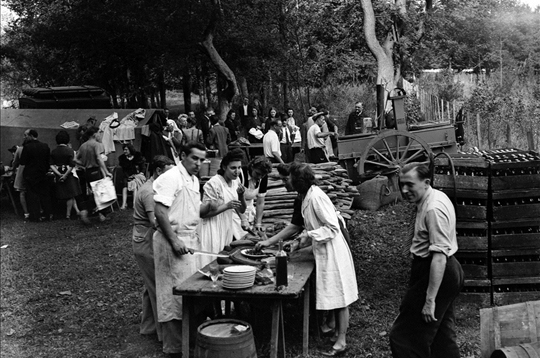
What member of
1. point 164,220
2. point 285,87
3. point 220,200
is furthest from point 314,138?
point 285,87

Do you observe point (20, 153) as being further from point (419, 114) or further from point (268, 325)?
point (419, 114)

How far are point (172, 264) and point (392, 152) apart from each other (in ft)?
26.6

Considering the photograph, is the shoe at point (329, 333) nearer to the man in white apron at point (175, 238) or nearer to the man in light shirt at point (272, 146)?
the man in white apron at point (175, 238)

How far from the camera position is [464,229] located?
6859 mm

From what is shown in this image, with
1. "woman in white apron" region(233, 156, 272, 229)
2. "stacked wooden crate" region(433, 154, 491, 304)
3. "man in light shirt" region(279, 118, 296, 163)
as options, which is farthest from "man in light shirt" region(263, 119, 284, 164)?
"stacked wooden crate" region(433, 154, 491, 304)

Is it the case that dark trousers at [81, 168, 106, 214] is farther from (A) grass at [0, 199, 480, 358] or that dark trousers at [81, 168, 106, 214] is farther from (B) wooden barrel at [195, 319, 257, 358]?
(B) wooden barrel at [195, 319, 257, 358]

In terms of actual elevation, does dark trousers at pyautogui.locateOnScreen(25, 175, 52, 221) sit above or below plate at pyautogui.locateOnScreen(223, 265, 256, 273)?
below

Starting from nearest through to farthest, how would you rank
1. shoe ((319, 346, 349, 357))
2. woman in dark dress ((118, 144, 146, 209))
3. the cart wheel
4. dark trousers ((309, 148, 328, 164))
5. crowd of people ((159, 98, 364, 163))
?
shoe ((319, 346, 349, 357)), woman in dark dress ((118, 144, 146, 209)), the cart wheel, crowd of people ((159, 98, 364, 163)), dark trousers ((309, 148, 328, 164))

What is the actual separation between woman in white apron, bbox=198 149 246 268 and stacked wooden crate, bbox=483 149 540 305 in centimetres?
291

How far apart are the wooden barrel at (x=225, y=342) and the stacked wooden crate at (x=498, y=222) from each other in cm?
325

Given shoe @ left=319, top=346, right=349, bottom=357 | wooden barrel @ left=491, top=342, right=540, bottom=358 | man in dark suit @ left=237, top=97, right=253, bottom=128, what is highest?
man in dark suit @ left=237, top=97, right=253, bottom=128

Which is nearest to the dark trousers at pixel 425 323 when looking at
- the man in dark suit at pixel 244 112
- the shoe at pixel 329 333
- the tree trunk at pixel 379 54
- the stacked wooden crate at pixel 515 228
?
the shoe at pixel 329 333

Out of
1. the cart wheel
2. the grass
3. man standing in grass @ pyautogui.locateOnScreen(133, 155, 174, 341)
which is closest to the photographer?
man standing in grass @ pyautogui.locateOnScreen(133, 155, 174, 341)

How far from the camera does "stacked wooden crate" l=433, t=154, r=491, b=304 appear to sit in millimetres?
6770
